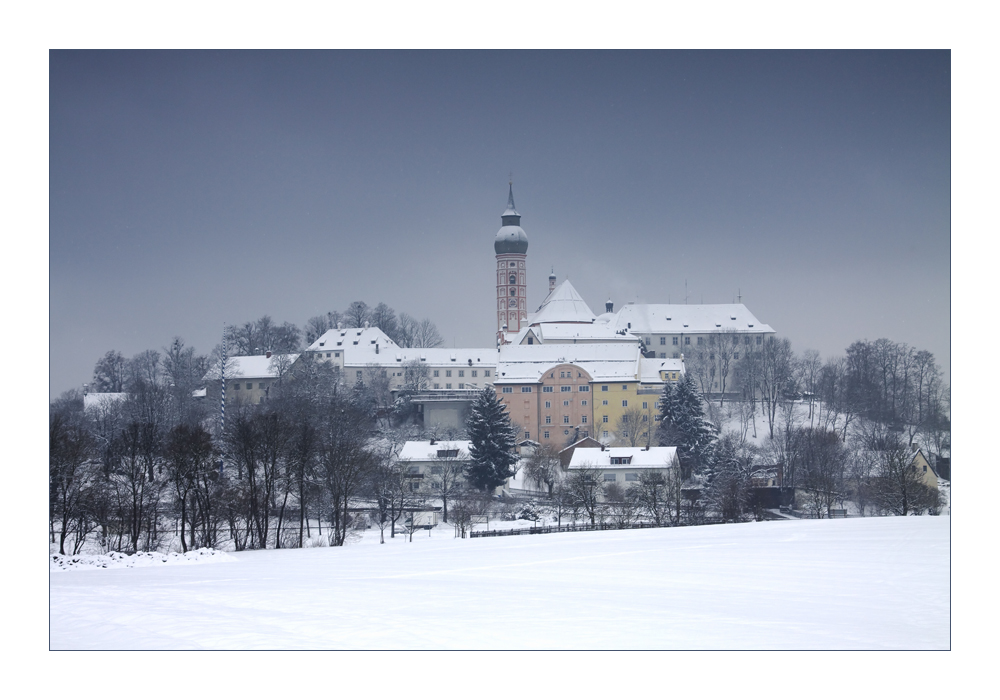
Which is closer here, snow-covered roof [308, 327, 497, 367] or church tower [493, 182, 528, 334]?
snow-covered roof [308, 327, 497, 367]

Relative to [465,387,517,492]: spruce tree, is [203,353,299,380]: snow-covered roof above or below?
above

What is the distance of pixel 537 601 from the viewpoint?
6.86m

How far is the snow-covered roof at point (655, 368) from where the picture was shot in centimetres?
3978

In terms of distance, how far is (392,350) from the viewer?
148ft

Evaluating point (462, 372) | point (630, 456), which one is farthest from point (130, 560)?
point (462, 372)

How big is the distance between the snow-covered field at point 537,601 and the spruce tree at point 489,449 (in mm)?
16772

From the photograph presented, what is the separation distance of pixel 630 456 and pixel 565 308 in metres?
26.3

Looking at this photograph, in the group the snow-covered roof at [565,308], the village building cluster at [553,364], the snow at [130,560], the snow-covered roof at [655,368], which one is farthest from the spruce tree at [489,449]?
the snow-covered roof at [565,308]

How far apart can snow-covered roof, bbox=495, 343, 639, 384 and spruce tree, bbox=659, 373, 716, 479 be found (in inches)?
264

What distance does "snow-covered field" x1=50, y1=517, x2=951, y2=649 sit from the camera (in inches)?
232

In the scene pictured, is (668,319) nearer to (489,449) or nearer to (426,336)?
(426,336)

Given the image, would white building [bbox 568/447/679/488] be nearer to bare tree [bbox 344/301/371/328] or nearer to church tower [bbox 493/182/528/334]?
bare tree [bbox 344/301/371/328]

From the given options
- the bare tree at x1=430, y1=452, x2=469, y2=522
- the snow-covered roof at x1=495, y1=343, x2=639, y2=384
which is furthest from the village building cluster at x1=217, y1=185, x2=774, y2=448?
the bare tree at x1=430, y1=452, x2=469, y2=522

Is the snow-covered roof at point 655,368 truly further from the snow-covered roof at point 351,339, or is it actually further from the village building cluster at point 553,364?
the snow-covered roof at point 351,339
